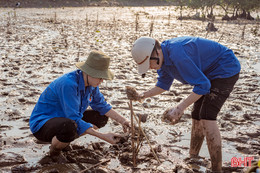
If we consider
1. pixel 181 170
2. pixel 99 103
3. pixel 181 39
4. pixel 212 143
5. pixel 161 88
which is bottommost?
pixel 181 170

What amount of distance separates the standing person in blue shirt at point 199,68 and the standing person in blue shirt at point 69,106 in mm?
436

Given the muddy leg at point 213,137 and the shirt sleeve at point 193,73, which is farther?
the muddy leg at point 213,137

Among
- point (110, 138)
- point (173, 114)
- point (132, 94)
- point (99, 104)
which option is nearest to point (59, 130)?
point (110, 138)

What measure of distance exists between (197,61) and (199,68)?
0.07 m

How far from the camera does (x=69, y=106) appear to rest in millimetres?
2803

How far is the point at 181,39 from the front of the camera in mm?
2719

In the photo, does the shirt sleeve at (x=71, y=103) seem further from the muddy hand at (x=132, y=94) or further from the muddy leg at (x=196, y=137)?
the muddy leg at (x=196, y=137)

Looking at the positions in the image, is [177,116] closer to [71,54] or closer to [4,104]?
[4,104]

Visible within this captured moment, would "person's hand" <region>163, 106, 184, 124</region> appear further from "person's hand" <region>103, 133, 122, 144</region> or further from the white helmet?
"person's hand" <region>103, 133, 122, 144</region>

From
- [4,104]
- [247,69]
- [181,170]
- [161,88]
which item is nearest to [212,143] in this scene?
[181,170]

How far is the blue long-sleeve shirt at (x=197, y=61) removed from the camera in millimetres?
2510

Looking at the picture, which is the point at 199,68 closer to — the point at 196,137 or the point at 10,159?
the point at 196,137

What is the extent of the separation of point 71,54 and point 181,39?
545cm

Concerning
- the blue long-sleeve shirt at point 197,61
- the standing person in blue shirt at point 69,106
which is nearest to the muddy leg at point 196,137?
the blue long-sleeve shirt at point 197,61
